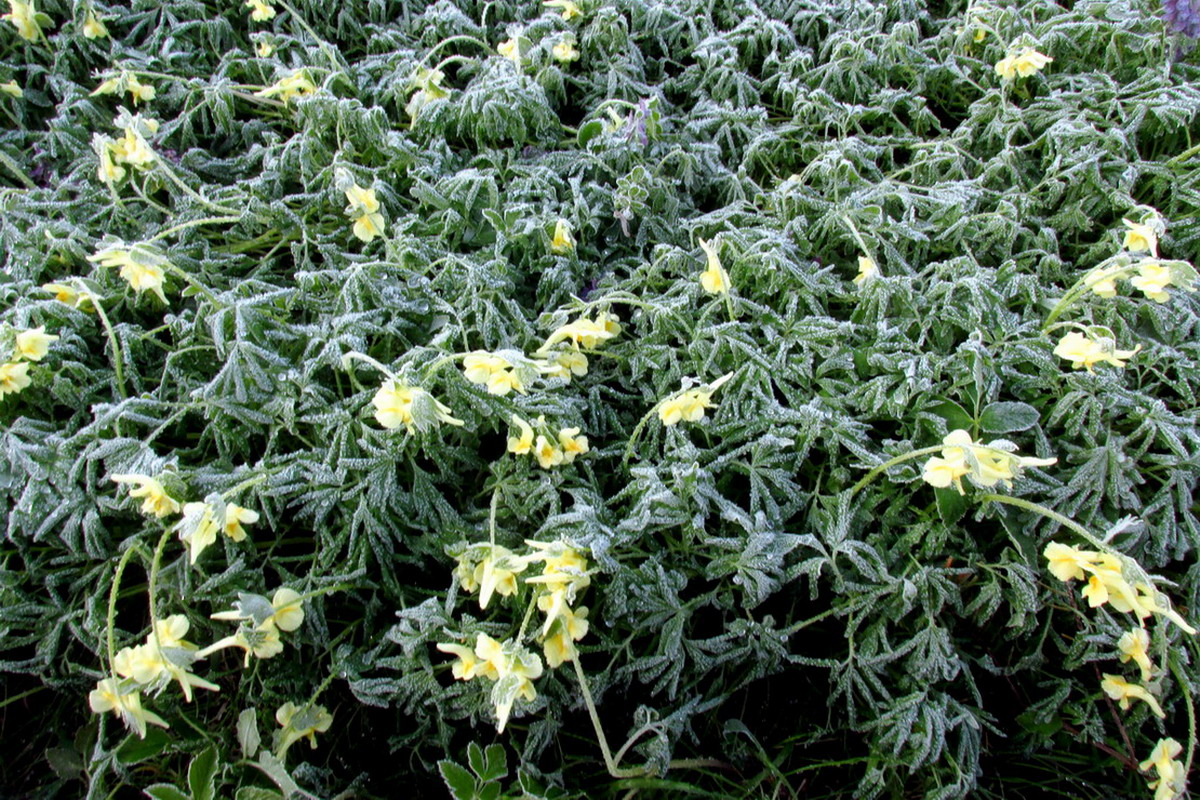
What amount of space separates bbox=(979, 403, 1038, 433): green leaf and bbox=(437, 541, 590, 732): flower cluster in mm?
906

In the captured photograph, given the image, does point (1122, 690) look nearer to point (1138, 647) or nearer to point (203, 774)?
point (1138, 647)

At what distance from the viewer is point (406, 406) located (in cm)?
140

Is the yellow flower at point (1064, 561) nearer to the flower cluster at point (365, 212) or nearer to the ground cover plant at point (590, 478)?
the ground cover plant at point (590, 478)

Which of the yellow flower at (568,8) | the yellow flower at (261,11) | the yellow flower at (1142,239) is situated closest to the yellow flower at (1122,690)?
the yellow flower at (1142,239)

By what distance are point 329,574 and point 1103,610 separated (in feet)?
5.16

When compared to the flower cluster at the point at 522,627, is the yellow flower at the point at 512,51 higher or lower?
higher

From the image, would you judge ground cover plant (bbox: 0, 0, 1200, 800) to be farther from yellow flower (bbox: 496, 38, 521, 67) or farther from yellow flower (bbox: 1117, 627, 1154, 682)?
yellow flower (bbox: 496, 38, 521, 67)

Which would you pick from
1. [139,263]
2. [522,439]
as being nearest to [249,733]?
[522,439]

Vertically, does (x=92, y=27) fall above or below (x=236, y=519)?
above

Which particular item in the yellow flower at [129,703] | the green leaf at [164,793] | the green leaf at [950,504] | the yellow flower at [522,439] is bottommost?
the green leaf at [164,793]

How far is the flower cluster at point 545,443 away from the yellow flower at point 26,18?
224 centimetres

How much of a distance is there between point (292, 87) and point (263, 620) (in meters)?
1.56

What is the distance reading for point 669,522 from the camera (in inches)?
60.0

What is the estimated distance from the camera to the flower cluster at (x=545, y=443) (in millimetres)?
1524
